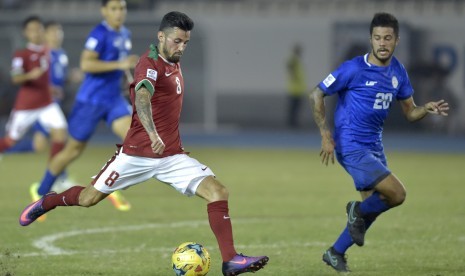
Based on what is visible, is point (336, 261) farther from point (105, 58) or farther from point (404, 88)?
point (105, 58)

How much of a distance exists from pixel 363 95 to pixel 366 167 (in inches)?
25.9

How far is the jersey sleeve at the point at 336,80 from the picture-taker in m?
8.79

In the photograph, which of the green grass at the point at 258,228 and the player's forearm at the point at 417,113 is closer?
the player's forearm at the point at 417,113

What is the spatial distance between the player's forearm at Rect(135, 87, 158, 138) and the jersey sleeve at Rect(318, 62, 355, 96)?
5.36 ft

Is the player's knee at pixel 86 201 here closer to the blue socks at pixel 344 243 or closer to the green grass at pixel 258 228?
the green grass at pixel 258 228

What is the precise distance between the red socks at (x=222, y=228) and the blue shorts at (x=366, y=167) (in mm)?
1248

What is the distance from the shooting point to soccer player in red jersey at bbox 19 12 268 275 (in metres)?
8.07

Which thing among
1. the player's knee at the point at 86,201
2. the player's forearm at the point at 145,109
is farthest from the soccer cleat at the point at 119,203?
the player's forearm at the point at 145,109

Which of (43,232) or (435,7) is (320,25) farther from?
(43,232)

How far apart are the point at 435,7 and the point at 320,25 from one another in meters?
3.71

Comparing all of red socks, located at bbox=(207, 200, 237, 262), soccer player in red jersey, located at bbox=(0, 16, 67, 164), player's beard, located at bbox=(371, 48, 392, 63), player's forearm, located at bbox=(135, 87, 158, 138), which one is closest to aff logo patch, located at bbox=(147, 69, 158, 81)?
player's forearm, located at bbox=(135, 87, 158, 138)

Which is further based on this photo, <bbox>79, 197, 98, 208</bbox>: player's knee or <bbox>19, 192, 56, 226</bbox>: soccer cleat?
<bbox>19, 192, 56, 226</bbox>: soccer cleat

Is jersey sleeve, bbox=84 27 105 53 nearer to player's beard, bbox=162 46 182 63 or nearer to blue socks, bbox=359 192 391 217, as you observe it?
player's beard, bbox=162 46 182 63

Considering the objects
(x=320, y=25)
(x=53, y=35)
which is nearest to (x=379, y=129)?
(x=53, y=35)
